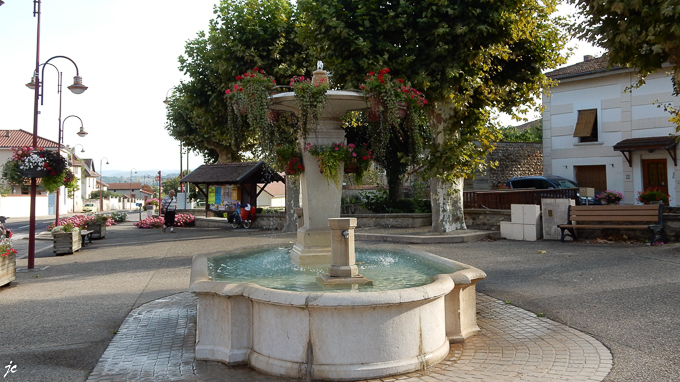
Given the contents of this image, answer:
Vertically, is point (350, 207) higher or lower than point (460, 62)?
lower

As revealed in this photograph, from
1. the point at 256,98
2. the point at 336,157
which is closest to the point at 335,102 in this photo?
the point at 336,157

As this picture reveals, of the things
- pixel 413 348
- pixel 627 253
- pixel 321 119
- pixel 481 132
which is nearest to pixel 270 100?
pixel 321 119

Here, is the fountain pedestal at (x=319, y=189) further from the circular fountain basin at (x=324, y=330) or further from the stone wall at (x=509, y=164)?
the stone wall at (x=509, y=164)

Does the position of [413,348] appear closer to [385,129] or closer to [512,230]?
[385,129]

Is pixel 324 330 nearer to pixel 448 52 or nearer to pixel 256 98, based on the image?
pixel 256 98

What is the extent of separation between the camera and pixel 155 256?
13.0m

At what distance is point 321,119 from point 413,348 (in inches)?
150

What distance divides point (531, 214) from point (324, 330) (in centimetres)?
1081

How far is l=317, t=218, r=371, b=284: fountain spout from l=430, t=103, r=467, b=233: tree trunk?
30.8 feet

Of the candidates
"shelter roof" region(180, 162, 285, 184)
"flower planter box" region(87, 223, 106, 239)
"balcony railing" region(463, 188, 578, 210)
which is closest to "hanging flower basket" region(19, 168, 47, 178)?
"flower planter box" region(87, 223, 106, 239)

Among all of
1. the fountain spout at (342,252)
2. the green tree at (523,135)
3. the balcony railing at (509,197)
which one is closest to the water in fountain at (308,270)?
the fountain spout at (342,252)

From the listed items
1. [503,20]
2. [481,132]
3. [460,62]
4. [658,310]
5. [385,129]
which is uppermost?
[503,20]

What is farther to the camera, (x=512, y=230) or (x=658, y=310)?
(x=512, y=230)

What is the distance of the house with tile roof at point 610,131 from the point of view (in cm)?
2152
